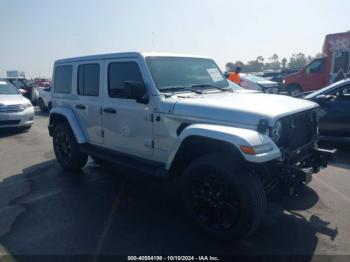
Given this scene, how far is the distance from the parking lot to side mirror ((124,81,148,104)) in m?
1.53

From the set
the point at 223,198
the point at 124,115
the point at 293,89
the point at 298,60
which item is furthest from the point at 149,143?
the point at 298,60

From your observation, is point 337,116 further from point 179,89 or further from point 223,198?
point 223,198

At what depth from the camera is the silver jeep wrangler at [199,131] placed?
3.22m

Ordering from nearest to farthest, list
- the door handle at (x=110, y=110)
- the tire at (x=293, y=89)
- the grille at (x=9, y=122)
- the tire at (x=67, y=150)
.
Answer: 1. the door handle at (x=110, y=110)
2. the tire at (x=67, y=150)
3. the grille at (x=9, y=122)
4. the tire at (x=293, y=89)

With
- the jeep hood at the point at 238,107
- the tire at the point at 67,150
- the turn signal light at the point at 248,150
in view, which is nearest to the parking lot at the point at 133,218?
the tire at the point at 67,150

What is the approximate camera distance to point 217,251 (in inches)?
131

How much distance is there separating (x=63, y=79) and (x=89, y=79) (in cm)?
104

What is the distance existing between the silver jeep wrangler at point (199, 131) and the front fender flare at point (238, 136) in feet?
0.03

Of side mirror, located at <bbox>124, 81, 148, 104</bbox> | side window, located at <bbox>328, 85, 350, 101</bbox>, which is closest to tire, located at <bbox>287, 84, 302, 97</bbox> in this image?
side window, located at <bbox>328, 85, 350, 101</bbox>

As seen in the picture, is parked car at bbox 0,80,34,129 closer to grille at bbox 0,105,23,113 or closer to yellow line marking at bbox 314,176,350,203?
grille at bbox 0,105,23,113

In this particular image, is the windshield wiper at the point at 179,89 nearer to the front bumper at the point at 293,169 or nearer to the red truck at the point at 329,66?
the front bumper at the point at 293,169

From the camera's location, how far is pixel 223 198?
11.1 feet

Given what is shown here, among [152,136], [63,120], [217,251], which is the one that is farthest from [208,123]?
[63,120]

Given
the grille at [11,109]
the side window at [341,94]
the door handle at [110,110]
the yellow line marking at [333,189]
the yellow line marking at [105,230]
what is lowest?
the yellow line marking at [105,230]
